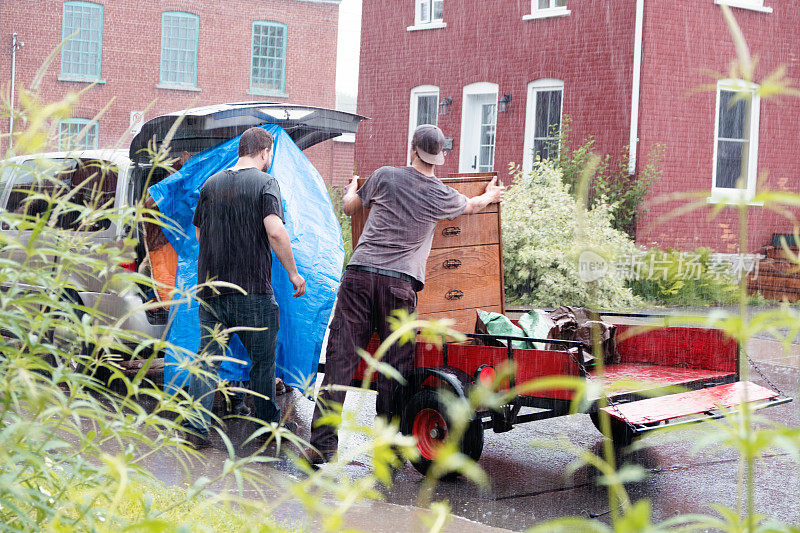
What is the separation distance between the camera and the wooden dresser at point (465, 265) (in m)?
6.06

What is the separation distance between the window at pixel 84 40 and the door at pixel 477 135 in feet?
54.0

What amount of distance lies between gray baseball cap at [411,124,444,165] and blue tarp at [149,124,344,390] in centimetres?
136

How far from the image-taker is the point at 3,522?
7.17 ft

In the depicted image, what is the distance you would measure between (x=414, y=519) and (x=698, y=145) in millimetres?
13648

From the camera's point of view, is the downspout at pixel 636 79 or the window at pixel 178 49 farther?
the window at pixel 178 49

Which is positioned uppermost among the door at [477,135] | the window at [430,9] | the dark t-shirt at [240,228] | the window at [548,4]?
the window at [430,9]

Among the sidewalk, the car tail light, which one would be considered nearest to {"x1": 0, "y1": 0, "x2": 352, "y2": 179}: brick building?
the sidewalk

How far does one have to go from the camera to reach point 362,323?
5629 mm

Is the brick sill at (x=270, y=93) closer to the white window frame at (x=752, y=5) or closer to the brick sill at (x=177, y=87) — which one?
the brick sill at (x=177, y=87)

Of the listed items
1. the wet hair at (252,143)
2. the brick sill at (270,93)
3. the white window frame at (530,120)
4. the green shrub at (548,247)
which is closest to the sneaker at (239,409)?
the wet hair at (252,143)

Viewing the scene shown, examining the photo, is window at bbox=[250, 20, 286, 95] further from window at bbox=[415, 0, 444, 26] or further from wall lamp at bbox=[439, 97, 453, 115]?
wall lamp at bbox=[439, 97, 453, 115]

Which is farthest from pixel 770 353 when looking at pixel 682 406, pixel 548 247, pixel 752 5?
pixel 752 5

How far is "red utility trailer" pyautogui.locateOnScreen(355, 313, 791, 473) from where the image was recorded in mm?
5098

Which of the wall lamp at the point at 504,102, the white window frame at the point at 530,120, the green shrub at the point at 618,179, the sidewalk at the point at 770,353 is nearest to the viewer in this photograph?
the sidewalk at the point at 770,353
